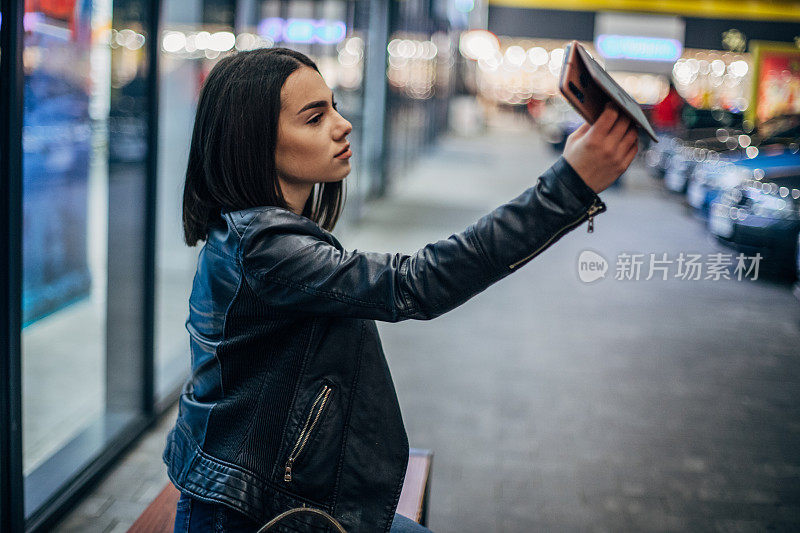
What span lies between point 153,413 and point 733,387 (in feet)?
8.26

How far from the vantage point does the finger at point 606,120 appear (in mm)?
1146

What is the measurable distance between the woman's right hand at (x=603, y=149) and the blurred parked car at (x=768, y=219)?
1348 millimetres

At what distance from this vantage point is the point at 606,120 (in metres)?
1.15

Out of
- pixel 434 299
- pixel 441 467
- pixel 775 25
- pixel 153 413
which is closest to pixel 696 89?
pixel 775 25

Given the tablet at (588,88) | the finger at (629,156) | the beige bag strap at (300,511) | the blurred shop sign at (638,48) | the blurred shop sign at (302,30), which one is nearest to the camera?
the tablet at (588,88)

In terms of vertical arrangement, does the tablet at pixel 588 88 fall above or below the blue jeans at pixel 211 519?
above

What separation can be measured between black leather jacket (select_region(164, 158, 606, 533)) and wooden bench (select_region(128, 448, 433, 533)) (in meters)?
0.49

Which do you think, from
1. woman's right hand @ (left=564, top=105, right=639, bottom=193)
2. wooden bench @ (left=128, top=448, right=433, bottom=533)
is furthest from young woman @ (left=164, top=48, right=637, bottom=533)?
wooden bench @ (left=128, top=448, right=433, bottom=533)

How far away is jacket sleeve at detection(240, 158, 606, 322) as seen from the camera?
3.86 feet

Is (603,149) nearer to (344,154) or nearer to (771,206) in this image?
(344,154)

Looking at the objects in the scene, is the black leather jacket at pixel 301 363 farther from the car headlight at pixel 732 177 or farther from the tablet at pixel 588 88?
the car headlight at pixel 732 177

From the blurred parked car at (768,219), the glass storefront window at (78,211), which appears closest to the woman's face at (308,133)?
the blurred parked car at (768,219)

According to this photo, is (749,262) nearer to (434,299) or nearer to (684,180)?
(684,180)

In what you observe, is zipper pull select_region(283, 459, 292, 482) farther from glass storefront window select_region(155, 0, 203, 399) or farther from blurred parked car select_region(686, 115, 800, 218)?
glass storefront window select_region(155, 0, 203, 399)
